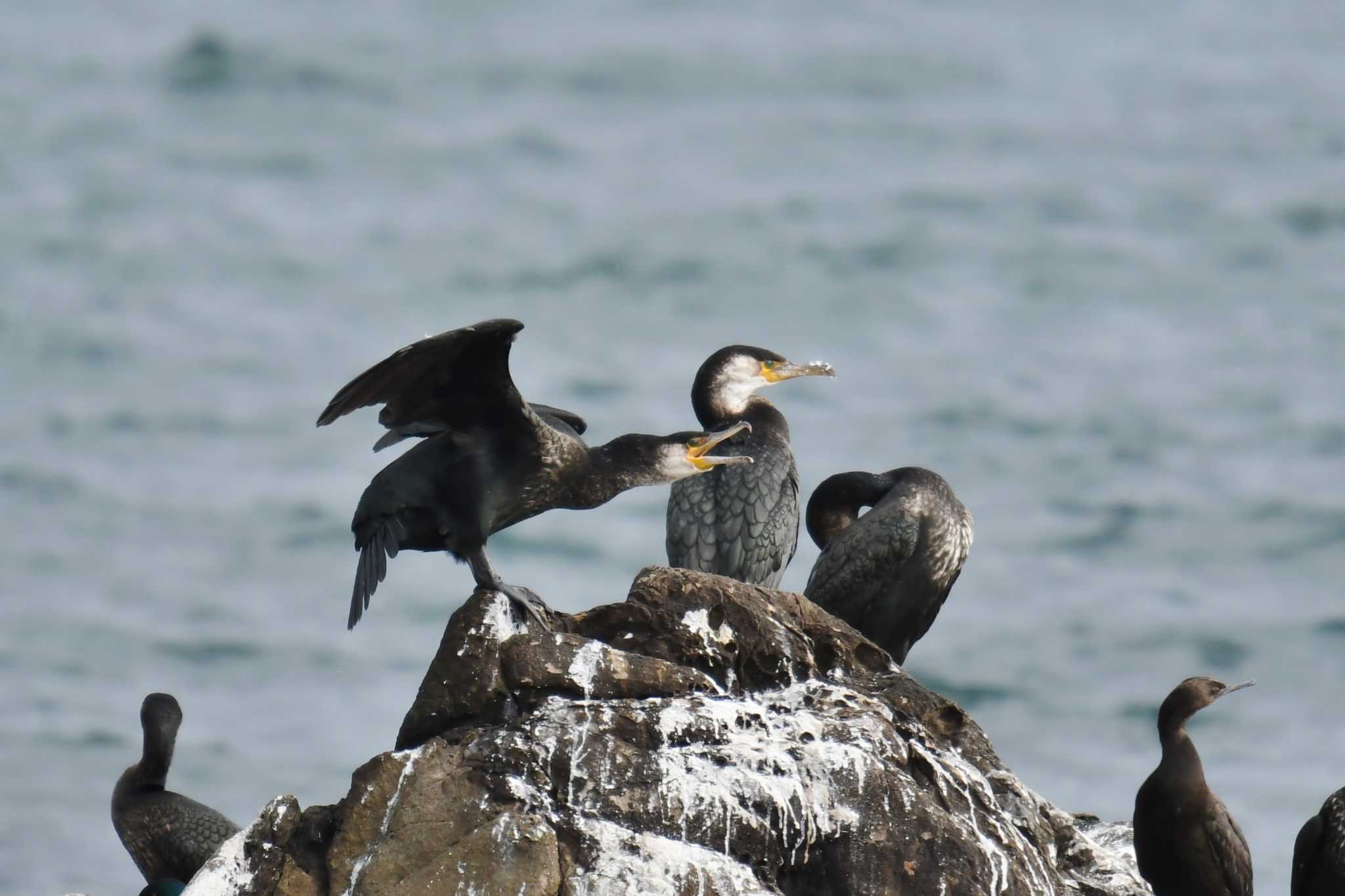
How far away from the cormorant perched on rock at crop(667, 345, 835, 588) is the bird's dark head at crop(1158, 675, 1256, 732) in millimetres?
2133

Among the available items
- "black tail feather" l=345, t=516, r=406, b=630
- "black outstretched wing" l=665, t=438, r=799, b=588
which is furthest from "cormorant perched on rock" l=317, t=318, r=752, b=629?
"black outstretched wing" l=665, t=438, r=799, b=588

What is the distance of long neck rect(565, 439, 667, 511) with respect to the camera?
295 inches

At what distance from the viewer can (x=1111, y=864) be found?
22.2 feet

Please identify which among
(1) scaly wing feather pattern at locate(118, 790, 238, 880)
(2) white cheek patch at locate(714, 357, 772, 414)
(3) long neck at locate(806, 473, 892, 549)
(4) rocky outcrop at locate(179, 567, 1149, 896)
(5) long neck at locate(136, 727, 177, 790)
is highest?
(2) white cheek patch at locate(714, 357, 772, 414)

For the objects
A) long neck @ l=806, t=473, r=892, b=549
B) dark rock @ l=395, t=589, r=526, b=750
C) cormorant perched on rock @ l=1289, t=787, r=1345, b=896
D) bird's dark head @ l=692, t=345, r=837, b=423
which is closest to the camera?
dark rock @ l=395, t=589, r=526, b=750

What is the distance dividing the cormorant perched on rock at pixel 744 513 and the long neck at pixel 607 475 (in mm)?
1392

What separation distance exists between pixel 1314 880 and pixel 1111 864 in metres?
1.54

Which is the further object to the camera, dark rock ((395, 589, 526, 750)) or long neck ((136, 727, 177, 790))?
long neck ((136, 727, 177, 790))

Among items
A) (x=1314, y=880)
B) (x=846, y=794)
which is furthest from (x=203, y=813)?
(x=1314, y=880)

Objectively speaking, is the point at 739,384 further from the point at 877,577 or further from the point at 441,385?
the point at 441,385

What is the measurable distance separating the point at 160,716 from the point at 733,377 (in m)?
3.76

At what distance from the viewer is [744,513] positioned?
9.13 meters

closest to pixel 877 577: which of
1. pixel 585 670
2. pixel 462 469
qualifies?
pixel 462 469

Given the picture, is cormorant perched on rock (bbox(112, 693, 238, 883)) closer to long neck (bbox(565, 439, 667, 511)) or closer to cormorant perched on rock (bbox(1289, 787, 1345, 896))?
long neck (bbox(565, 439, 667, 511))
